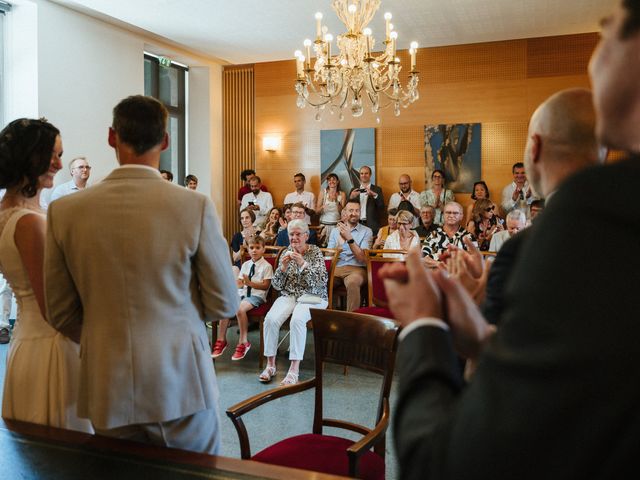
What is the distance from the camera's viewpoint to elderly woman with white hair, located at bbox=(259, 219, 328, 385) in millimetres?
4508

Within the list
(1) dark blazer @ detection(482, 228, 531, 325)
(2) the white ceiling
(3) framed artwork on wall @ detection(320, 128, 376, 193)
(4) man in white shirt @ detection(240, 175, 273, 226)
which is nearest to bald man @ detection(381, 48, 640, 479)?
(1) dark blazer @ detection(482, 228, 531, 325)

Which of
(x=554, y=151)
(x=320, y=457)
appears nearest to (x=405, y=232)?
→ (x=320, y=457)

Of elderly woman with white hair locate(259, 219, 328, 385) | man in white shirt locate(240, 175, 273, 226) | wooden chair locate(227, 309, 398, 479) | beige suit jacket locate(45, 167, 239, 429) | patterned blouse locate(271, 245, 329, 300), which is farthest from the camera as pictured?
man in white shirt locate(240, 175, 273, 226)

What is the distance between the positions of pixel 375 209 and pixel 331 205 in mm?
701

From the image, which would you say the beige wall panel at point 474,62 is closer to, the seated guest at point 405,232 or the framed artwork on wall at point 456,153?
the framed artwork on wall at point 456,153

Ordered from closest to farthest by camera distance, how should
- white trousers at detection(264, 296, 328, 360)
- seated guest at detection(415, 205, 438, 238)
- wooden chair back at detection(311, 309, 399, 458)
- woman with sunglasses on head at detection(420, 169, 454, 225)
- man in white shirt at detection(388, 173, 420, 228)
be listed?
wooden chair back at detection(311, 309, 399, 458), white trousers at detection(264, 296, 328, 360), seated guest at detection(415, 205, 438, 238), woman with sunglasses on head at detection(420, 169, 454, 225), man in white shirt at detection(388, 173, 420, 228)

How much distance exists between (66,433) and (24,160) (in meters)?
0.85

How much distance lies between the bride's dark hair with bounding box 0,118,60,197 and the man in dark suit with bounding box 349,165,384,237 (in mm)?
7051

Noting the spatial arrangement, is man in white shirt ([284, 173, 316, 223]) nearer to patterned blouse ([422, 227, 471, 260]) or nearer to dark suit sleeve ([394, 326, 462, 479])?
patterned blouse ([422, 227, 471, 260])

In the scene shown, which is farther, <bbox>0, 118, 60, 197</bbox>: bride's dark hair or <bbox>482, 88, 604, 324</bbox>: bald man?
<bbox>0, 118, 60, 197</bbox>: bride's dark hair

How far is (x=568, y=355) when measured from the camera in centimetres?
45

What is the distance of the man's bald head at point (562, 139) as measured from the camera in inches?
42.4

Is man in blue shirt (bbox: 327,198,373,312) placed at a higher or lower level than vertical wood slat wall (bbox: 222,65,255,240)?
lower

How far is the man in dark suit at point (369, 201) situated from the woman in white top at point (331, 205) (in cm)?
22
